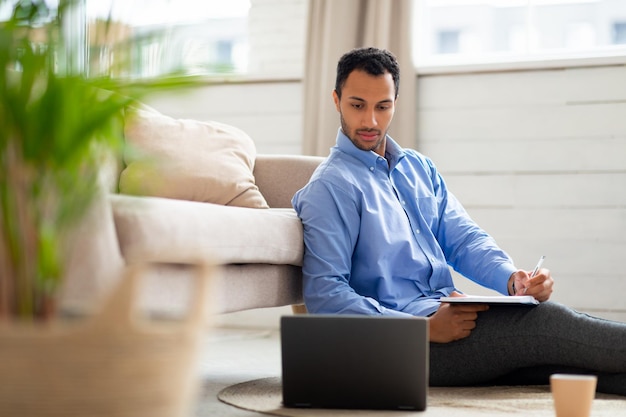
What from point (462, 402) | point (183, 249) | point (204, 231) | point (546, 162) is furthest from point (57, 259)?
point (546, 162)

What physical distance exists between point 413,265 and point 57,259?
4.62 ft

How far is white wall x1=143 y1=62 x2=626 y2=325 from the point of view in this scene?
3.54m

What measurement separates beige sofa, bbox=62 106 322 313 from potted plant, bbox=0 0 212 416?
14 cm

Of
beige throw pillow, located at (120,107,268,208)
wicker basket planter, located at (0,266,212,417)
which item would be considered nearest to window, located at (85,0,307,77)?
beige throw pillow, located at (120,107,268,208)

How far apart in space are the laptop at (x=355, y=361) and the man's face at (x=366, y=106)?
0.72 m

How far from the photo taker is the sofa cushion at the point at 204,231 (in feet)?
5.91

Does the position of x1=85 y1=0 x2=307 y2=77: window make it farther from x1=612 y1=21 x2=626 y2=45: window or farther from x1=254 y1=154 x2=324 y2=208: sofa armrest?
x1=612 y1=21 x2=626 y2=45: window

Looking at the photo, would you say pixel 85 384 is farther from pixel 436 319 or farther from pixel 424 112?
pixel 424 112

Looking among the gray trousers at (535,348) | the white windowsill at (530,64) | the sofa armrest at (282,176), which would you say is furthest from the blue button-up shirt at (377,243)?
the white windowsill at (530,64)

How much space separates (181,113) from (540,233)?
1.74 m

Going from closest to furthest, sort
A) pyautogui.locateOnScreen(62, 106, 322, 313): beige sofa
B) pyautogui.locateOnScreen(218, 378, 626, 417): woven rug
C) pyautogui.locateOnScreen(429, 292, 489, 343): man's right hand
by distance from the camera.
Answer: pyautogui.locateOnScreen(62, 106, 322, 313): beige sofa < pyautogui.locateOnScreen(218, 378, 626, 417): woven rug < pyautogui.locateOnScreen(429, 292, 489, 343): man's right hand

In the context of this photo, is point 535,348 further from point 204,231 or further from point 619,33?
point 619,33

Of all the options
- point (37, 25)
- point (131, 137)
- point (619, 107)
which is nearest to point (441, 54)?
point (619, 107)

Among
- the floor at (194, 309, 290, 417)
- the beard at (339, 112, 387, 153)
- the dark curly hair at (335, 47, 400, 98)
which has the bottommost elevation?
the floor at (194, 309, 290, 417)
